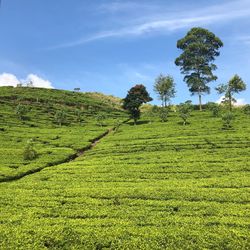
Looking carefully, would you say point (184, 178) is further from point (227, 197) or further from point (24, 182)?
point (24, 182)

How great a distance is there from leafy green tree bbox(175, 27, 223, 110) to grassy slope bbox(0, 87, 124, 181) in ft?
82.7

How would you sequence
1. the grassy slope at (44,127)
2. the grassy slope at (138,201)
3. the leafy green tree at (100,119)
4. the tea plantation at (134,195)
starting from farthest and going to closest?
the leafy green tree at (100,119)
the grassy slope at (44,127)
the tea plantation at (134,195)
the grassy slope at (138,201)

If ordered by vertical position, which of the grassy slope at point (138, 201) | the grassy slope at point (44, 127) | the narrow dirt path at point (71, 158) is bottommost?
the grassy slope at point (138, 201)

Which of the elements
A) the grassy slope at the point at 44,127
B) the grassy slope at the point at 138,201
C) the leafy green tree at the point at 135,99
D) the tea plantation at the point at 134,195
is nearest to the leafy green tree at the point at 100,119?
the grassy slope at the point at 44,127

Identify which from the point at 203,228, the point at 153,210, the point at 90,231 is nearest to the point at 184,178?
the point at 153,210

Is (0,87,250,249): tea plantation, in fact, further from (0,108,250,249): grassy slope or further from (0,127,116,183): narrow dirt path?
(0,127,116,183): narrow dirt path

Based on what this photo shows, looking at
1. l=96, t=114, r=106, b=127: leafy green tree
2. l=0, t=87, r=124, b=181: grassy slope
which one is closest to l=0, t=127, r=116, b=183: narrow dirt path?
l=0, t=87, r=124, b=181: grassy slope

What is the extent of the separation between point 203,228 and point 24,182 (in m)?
22.5

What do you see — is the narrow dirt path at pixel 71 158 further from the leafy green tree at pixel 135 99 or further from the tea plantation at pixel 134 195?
the leafy green tree at pixel 135 99

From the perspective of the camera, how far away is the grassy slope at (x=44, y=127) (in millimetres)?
50422

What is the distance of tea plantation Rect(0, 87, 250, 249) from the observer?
912 inches

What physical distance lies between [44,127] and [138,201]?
190ft

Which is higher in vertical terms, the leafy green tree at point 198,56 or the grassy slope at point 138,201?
the leafy green tree at point 198,56

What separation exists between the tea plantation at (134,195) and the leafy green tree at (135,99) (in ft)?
75.4
